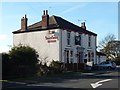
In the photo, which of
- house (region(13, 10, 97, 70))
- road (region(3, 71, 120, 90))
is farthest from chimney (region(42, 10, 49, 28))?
road (region(3, 71, 120, 90))

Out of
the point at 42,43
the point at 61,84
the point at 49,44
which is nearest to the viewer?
the point at 61,84

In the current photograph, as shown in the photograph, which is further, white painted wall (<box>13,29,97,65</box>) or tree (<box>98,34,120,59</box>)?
tree (<box>98,34,120,59</box>)

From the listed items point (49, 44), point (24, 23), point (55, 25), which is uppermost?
point (24, 23)

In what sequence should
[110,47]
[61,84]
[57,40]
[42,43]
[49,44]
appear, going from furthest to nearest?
[110,47] < [42,43] < [49,44] < [57,40] < [61,84]

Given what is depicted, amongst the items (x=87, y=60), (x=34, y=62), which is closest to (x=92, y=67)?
(x=87, y=60)

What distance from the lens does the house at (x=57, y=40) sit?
44.8m

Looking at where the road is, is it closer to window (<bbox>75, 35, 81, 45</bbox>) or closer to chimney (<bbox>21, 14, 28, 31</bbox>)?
window (<bbox>75, 35, 81, 45</bbox>)

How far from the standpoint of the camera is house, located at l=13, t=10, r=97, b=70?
4481cm

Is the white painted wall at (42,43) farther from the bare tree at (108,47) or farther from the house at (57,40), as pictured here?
the bare tree at (108,47)

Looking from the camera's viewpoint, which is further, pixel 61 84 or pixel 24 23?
pixel 24 23

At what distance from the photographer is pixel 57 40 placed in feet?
146

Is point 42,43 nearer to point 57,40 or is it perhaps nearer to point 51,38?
point 51,38

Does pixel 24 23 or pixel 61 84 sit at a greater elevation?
pixel 24 23

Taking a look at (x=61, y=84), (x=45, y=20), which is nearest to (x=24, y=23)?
(x=45, y=20)
